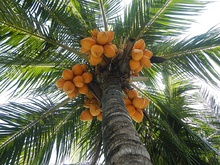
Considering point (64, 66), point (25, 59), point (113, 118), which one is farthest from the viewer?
point (64, 66)

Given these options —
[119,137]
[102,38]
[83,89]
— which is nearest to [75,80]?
[83,89]

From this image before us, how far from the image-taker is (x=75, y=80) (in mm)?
3301

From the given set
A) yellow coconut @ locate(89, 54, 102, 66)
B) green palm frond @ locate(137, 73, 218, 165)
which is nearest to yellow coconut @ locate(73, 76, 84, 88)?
yellow coconut @ locate(89, 54, 102, 66)

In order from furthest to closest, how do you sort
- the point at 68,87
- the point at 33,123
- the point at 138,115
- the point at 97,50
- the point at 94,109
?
the point at 33,123
the point at 94,109
the point at 138,115
the point at 68,87
the point at 97,50

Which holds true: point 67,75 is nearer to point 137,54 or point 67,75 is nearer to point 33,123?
point 137,54

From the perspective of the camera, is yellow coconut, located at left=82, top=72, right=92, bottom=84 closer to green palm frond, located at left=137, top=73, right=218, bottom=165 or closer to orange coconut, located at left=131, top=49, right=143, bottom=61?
orange coconut, located at left=131, top=49, right=143, bottom=61

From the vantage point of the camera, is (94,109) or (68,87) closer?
(68,87)

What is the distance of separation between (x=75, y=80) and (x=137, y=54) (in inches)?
30.1

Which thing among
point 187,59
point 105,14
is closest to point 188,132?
point 187,59

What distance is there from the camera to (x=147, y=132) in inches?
170

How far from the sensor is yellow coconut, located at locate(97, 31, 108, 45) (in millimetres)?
3051

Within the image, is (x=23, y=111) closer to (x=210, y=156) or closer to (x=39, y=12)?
(x=39, y=12)

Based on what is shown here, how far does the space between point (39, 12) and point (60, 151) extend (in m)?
1.96

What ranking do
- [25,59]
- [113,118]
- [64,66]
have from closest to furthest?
[113,118]
[25,59]
[64,66]
